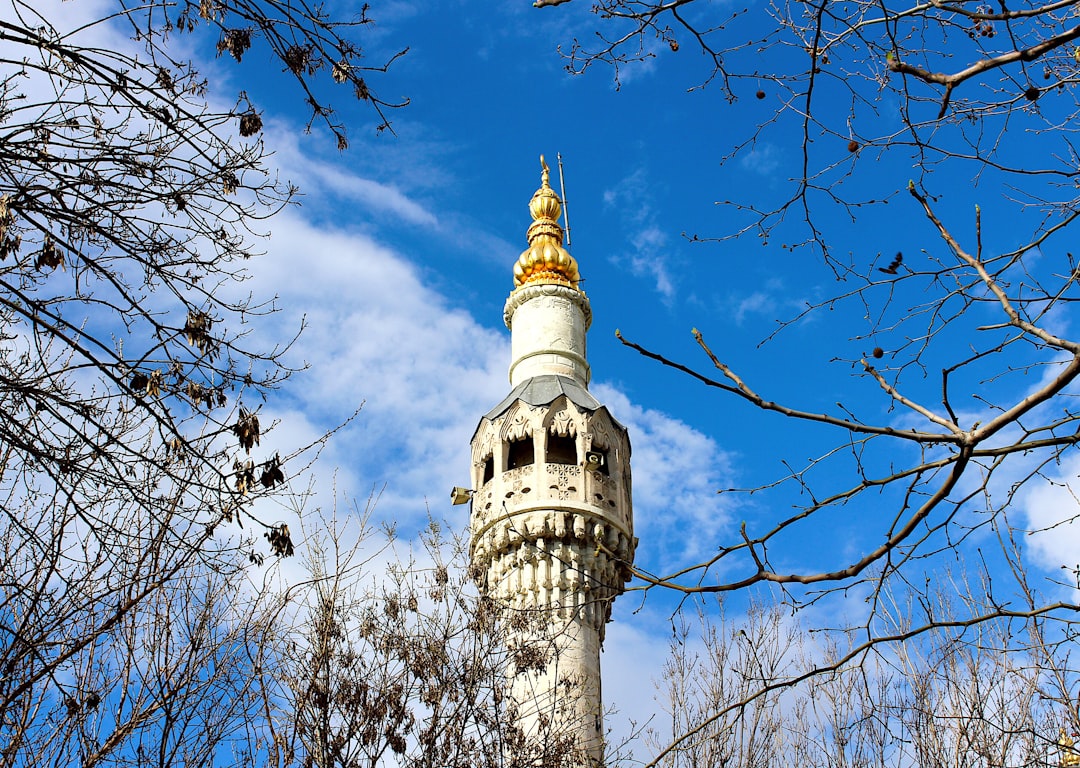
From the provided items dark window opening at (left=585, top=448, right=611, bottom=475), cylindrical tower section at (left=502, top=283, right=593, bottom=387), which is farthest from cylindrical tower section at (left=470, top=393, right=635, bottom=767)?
cylindrical tower section at (left=502, top=283, right=593, bottom=387)

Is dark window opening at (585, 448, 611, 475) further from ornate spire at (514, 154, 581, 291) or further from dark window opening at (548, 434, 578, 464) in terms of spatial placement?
ornate spire at (514, 154, 581, 291)

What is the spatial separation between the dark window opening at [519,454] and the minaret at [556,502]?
0.02 m

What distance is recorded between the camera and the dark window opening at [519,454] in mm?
19672

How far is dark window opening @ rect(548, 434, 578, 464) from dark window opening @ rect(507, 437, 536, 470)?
0.35m

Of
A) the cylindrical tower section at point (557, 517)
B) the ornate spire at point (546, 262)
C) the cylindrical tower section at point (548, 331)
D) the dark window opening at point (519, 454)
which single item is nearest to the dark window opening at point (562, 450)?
the cylindrical tower section at point (557, 517)

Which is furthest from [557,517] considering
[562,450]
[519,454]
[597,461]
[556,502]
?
[519,454]

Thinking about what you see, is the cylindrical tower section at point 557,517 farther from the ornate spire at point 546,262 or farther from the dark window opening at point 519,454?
the ornate spire at point 546,262

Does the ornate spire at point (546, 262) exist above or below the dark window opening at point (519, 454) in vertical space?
above

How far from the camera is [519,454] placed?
1995 centimetres

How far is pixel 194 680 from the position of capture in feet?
31.0

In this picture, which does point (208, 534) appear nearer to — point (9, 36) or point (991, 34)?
point (9, 36)

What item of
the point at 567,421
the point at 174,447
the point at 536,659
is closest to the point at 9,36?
the point at 174,447

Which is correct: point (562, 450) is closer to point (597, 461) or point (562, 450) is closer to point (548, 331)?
point (597, 461)

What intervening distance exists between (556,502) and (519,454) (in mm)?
1939
